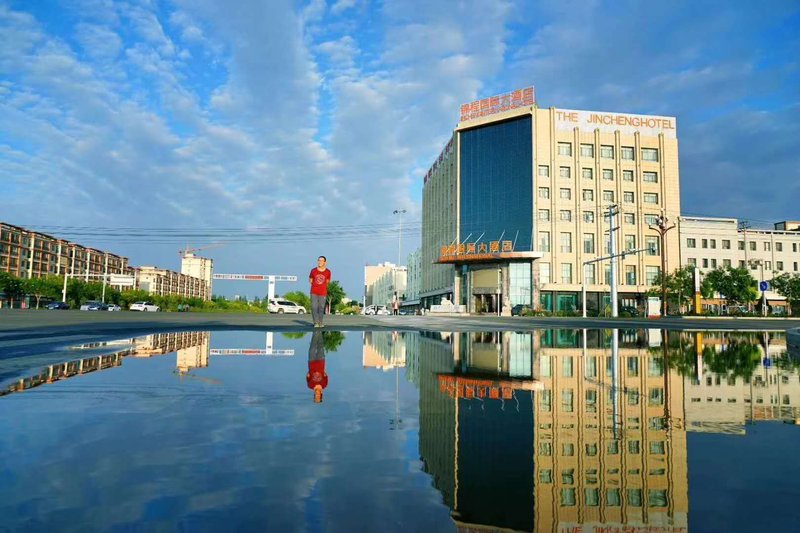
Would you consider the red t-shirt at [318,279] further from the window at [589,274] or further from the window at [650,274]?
the window at [650,274]

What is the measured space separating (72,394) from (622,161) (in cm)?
7419

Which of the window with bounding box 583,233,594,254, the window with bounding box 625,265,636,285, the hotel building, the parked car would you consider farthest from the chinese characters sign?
the window with bounding box 625,265,636,285

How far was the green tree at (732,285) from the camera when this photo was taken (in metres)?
62.5

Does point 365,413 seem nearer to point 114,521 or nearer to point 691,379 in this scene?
point 114,521

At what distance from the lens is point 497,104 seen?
230 ft

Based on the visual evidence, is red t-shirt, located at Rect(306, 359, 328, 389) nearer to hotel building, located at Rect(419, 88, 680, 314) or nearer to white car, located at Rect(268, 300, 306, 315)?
white car, located at Rect(268, 300, 306, 315)

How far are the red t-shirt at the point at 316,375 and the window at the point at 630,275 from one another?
67.9 metres

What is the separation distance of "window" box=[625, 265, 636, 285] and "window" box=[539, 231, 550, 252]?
11142 millimetres

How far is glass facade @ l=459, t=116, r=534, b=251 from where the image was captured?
220 feet

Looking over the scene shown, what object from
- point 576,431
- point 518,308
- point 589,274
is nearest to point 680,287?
point 589,274

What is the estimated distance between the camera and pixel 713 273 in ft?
213

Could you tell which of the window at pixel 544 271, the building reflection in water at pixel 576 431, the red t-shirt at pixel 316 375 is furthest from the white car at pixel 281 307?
the building reflection in water at pixel 576 431

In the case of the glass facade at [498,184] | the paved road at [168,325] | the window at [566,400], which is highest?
the glass facade at [498,184]

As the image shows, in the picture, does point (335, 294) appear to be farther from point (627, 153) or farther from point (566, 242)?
point (627, 153)
